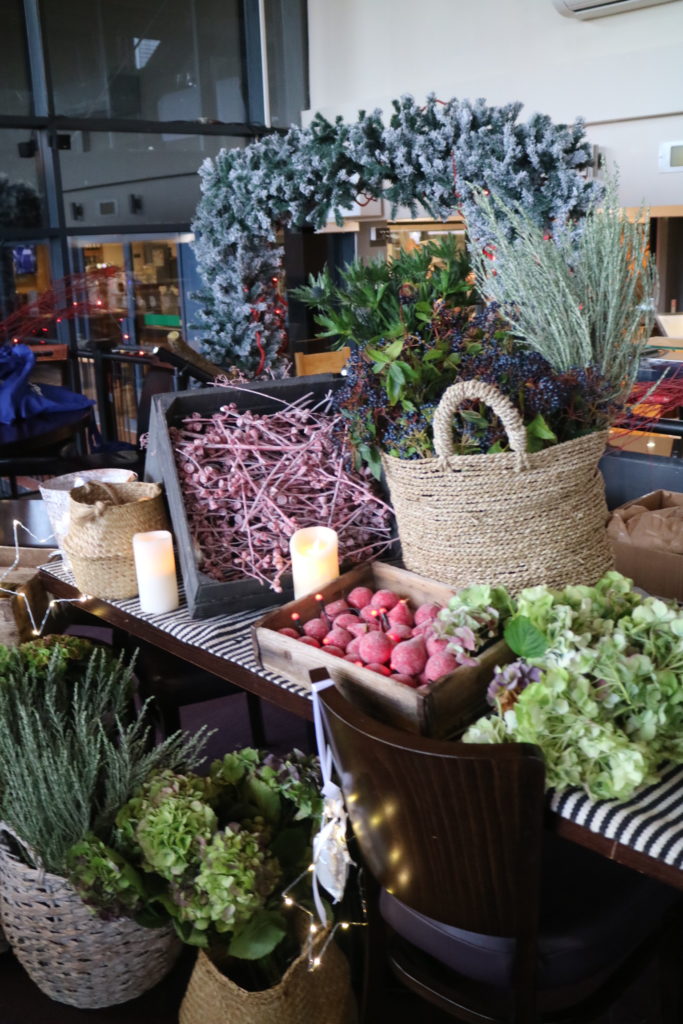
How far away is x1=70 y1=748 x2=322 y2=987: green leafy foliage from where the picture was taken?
143 centimetres

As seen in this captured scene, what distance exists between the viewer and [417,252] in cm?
159

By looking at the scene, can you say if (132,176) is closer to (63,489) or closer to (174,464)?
(63,489)

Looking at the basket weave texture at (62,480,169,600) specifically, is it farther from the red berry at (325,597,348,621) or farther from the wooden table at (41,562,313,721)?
the red berry at (325,597,348,621)

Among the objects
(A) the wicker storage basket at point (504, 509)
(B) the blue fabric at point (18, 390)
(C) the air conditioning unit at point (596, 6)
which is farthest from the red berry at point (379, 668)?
(C) the air conditioning unit at point (596, 6)

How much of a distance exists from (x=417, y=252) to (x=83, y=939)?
1302mm

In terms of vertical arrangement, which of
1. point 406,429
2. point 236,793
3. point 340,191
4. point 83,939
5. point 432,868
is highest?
point 340,191

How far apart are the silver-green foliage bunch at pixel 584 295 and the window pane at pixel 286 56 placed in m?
5.58

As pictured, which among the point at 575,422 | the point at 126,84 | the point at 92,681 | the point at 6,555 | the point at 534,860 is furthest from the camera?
the point at 126,84

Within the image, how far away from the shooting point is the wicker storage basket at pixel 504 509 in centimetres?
134

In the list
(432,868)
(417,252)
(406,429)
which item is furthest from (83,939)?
(417,252)

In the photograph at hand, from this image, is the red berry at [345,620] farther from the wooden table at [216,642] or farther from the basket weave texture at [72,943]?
the basket weave texture at [72,943]

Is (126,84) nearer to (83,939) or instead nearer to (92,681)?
(92,681)

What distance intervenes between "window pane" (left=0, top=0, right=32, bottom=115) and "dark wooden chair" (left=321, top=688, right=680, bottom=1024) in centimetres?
530

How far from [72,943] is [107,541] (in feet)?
2.27
